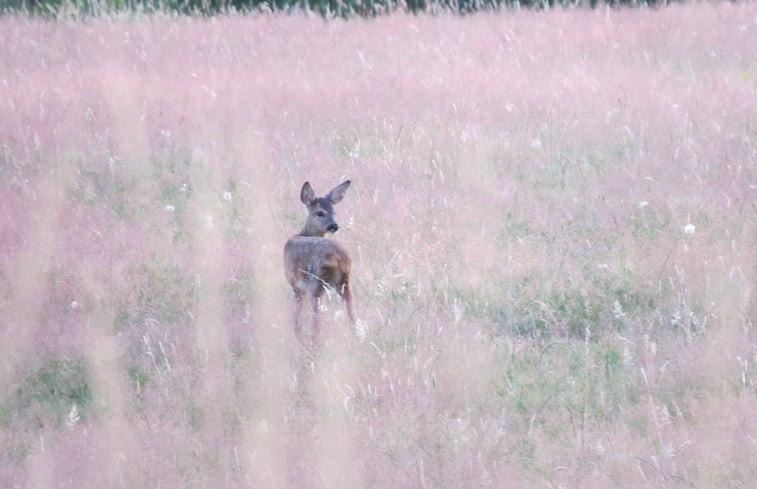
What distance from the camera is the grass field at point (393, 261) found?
4848 millimetres

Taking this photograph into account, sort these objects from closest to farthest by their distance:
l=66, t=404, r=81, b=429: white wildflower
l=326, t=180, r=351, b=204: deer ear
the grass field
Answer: the grass field → l=66, t=404, r=81, b=429: white wildflower → l=326, t=180, r=351, b=204: deer ear

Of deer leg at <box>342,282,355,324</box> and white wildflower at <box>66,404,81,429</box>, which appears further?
deer leg at <box>342,282,355,324</box>

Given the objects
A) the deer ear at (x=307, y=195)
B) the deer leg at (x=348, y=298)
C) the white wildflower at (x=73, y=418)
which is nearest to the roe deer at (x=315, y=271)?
the deer leg at (x=348, y=298)

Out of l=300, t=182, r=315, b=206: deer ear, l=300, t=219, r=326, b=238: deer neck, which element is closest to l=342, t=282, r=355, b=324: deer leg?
l=300, t=219, r=326, b=238: deer neck

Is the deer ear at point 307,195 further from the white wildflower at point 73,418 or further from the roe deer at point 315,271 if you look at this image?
the white wildflower at point 73,418

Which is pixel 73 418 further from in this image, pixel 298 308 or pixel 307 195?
pixel 307 195

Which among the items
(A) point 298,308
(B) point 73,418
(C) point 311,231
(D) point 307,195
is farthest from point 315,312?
(B) point 73,418

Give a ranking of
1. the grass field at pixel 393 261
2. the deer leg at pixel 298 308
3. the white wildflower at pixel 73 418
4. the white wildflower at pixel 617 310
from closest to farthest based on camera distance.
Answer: the grass field at pixel 393 261, the white wildflower at pixel 73 418, the white wildflower at pixel 617 310, the deer leg at pixel 298 308

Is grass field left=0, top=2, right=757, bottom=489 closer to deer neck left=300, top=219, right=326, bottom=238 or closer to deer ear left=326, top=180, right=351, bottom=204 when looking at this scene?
deer neck left=300, top=219, right=326, bottom=238

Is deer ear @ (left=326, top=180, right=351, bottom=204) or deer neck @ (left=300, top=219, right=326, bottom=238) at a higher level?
deer ear @ (left=326, top=180, right=351, bottom=204)

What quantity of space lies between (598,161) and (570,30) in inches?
173

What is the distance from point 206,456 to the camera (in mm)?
4848

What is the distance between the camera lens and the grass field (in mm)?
4848

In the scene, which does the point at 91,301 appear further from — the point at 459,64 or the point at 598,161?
the point at 459,64
